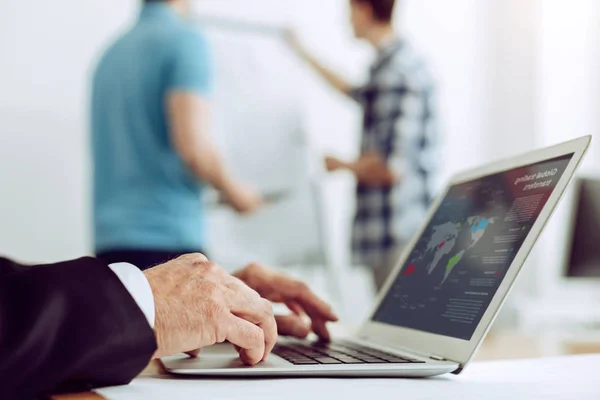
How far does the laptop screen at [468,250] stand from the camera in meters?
0.64

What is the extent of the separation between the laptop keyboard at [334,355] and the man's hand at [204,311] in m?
0.05

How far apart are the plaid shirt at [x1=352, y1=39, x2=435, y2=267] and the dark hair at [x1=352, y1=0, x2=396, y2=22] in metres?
0.13

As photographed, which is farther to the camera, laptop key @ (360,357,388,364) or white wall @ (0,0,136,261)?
white wall @ (0,0,136,261)

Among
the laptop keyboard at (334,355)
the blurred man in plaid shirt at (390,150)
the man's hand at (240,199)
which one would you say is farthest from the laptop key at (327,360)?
the blurred man in plaid shirt at (390,150)

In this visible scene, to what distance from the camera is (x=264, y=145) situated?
260 centimetres

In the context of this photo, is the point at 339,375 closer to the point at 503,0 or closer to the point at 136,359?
the point at 136,359

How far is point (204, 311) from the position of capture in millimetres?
579

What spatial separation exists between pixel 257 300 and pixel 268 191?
6.42ft

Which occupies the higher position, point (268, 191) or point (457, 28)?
point (457, 28)

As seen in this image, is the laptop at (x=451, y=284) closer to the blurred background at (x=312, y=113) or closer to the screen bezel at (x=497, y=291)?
the screen bezel at (x=497, y=291)

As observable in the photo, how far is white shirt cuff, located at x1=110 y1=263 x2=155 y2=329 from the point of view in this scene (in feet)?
1.78

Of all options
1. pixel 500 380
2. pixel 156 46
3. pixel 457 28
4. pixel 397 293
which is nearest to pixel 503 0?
pixel 457 28

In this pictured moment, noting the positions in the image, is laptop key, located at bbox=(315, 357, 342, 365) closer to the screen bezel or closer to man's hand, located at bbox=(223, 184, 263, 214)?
the screen bezel

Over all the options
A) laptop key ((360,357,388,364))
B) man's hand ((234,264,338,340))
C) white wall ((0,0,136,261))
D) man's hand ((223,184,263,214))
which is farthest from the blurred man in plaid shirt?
laptop key ((360,357,388,364))
